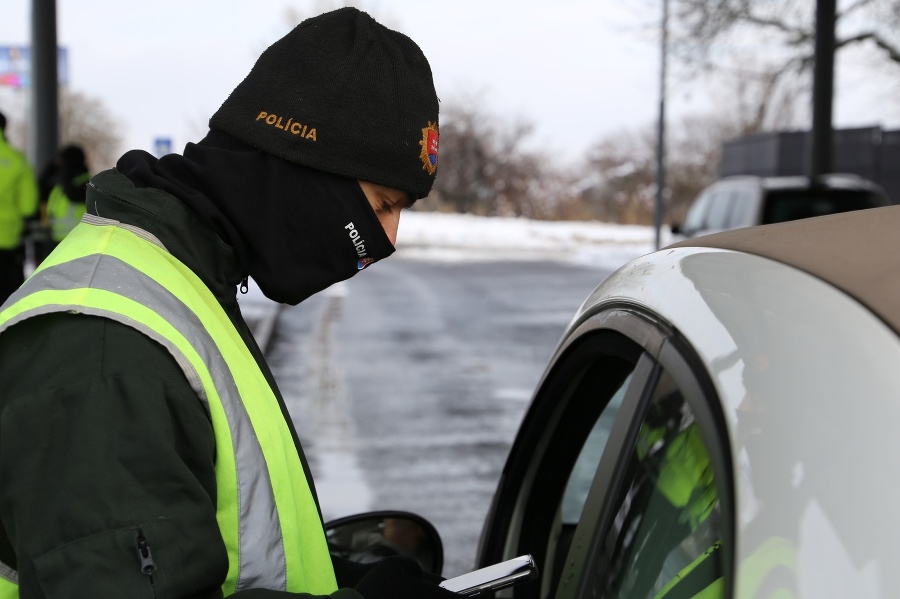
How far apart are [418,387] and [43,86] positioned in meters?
6.88

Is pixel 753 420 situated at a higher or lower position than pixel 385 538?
higher

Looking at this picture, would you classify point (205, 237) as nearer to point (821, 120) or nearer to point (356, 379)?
point (356, 379)

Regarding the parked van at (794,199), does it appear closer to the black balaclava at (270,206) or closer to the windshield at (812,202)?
the windshield at (812,202)

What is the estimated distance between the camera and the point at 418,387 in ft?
31.4

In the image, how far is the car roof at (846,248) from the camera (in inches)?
46.3

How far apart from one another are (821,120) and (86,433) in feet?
49.5

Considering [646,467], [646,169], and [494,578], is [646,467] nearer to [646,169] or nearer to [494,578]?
[494,578]

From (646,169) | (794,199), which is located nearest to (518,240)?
(646,169)

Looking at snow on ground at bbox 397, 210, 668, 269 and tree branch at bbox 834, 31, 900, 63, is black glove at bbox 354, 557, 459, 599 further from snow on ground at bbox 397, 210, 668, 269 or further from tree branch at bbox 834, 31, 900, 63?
snow on ground at bbox 397, 210, 668, 269

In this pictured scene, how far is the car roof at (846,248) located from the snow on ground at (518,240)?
23.4m

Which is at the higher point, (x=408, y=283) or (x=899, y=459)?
(x=899, y=459)

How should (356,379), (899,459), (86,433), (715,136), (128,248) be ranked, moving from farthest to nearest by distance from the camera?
(715,136)
(356,379)
(128,248)
(86,433)
(899,459)

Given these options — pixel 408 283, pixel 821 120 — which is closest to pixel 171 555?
pixel 821 120

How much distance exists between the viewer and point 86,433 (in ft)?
4.23
